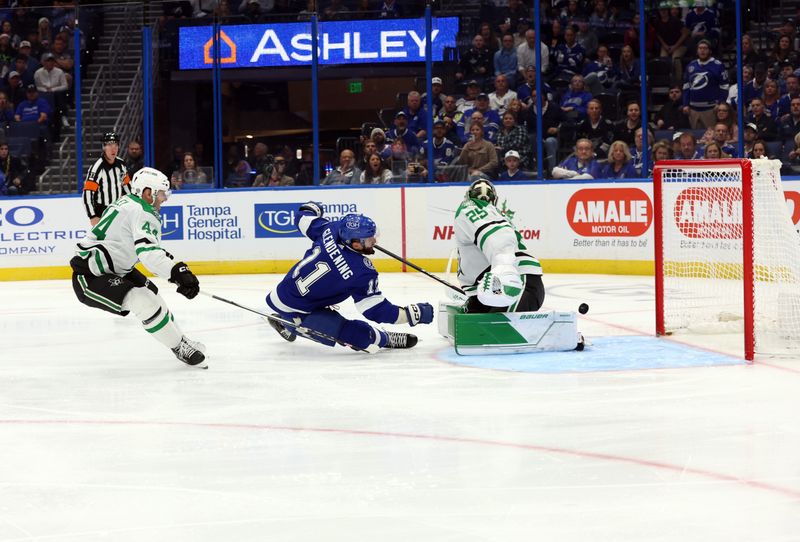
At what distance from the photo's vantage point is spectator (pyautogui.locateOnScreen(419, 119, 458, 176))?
10633 millimetres

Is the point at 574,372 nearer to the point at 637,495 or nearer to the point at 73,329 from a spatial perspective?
the point at 637,495

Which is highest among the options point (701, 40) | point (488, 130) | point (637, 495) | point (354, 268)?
point (701, 40)

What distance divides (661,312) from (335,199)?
513 centimetres

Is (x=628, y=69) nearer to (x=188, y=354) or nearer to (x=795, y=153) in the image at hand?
(x=795, y=153)

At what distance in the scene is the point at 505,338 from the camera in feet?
17.8

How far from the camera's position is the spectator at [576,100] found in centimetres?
1041

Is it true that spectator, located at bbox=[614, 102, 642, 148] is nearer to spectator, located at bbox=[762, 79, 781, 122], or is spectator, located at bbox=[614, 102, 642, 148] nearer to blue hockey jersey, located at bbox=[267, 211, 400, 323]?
spectator, located at bbox=[762, 79, 781, 122]

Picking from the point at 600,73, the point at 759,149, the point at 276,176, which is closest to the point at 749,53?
the point at 759,149

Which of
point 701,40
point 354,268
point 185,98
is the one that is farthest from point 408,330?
point 185,98

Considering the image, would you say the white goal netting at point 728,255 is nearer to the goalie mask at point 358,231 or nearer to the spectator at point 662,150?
the spectator at point 662,150

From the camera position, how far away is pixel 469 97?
426 inches

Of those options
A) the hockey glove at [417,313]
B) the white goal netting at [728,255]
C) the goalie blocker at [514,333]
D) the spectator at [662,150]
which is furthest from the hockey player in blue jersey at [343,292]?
the spectator at [662,150]

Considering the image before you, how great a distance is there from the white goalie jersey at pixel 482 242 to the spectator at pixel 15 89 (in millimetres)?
7653

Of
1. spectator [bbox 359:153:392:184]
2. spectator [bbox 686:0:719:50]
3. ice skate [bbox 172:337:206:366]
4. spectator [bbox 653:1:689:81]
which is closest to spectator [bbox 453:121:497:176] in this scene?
spectator [bbox 359:153:392:184]
